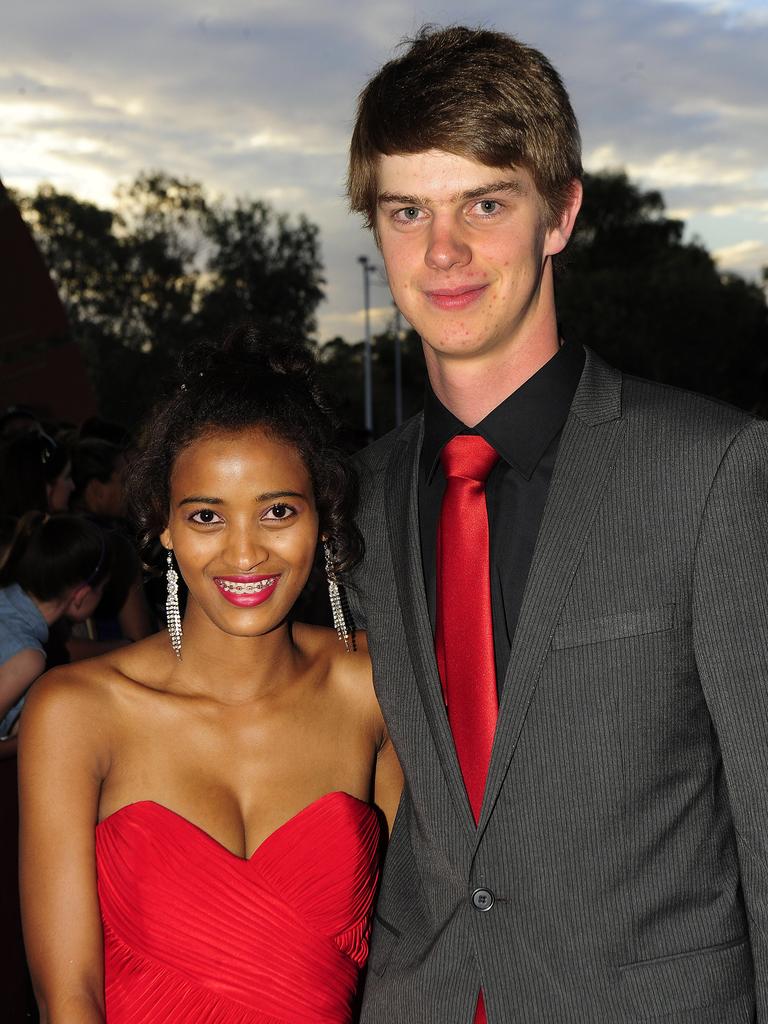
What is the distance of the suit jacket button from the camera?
2.15 meters

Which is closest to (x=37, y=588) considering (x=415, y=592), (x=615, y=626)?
(x=415, y=592)

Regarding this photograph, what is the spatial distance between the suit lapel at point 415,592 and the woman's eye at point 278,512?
0.73 feet

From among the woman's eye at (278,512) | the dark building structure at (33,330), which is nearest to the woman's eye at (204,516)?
the woman's eye at (278,512)

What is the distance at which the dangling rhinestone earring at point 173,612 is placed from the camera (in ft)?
9.39

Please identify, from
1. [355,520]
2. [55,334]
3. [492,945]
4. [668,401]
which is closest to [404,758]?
[492,945]

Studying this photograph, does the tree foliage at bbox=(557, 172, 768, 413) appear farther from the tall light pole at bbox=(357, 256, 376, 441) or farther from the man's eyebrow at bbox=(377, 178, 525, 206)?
the man's eyebrow at bbox=(377, 178, 525, 206)

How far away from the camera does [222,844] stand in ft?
9.04

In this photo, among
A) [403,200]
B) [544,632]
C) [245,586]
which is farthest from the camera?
[245,586]

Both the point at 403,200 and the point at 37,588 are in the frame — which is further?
the point at 37,588

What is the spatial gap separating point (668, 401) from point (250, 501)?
36.0 inches

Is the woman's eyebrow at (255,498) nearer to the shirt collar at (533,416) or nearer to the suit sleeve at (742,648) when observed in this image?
the shirt collar at (533,416)

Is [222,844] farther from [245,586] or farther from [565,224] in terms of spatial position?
[565,224]

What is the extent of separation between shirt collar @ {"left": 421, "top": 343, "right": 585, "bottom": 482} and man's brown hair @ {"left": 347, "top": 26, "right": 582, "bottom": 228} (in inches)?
12.1

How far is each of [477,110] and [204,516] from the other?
101cm
